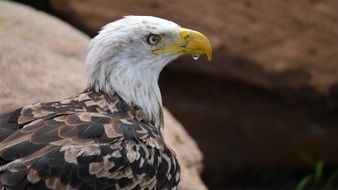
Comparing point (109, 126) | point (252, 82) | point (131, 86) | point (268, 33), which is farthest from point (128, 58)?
point (252, 82)

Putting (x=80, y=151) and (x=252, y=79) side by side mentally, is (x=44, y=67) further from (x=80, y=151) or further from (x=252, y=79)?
(x=252, y=79)

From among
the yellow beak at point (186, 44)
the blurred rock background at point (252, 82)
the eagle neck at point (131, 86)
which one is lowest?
the blurred rock background at point (252, 82)

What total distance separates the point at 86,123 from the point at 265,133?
13.7ft

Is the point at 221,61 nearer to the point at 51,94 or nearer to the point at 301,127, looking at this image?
the point at 301,127

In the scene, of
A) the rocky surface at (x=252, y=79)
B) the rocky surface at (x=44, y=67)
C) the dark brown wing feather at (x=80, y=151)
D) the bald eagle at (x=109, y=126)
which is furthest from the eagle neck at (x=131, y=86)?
the rocky surface at (x=252, y=79)

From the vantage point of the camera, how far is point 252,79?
820 cm

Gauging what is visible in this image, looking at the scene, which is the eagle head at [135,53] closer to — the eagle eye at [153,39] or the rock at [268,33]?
the eagle eye at [153,39]

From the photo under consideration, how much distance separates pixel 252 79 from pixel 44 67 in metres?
2.46

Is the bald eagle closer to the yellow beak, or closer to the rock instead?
the yellow beak

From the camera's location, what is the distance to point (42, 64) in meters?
6.43

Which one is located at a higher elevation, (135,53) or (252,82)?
(135,53)

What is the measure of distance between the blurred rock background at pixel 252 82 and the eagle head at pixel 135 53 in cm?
280

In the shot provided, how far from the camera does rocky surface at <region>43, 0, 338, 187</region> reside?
26.3ft

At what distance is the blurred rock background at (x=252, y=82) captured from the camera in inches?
316
